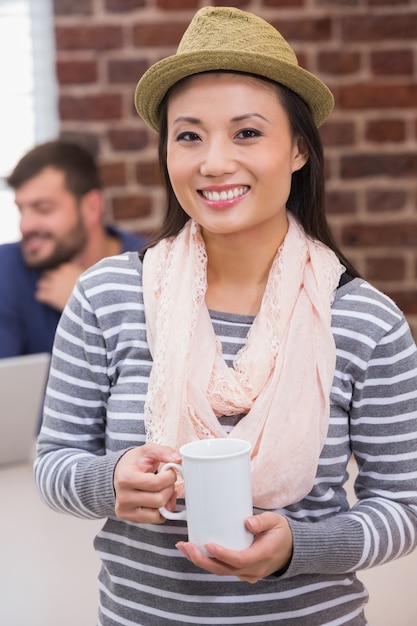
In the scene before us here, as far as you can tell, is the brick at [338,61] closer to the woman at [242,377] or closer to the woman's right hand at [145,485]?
the woman at [242,377]

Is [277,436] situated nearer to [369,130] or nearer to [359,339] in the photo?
[359,339]

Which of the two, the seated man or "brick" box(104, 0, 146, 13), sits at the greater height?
"brick" box(104, 0, 146, 13)

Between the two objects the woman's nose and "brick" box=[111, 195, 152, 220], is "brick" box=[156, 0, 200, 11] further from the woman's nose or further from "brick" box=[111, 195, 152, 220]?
the woman's nose

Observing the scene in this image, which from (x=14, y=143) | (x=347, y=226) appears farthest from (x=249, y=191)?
(x=14, y=143)

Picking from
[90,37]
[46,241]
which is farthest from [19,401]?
[90,37]

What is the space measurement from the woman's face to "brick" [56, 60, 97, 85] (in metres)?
1.64

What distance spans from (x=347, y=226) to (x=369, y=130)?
28cm

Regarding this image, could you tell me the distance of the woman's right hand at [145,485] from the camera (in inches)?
40.8

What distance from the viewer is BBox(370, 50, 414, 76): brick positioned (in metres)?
2.75

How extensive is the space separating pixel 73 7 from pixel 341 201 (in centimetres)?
95

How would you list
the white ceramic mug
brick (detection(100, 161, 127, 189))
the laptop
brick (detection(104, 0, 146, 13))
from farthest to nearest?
brick (detection(100, 161, 127, 189))
brick (detection(104, 0, 146, 13))
the laptop
the white ceramic mug

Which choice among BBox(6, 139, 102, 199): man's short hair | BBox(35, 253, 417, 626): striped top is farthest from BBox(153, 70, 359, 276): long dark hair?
BBox(6, 139, 102, 199): man's short hair

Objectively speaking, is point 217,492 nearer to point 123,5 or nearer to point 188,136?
point 188,136

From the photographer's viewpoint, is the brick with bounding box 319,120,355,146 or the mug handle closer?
the mug handle
